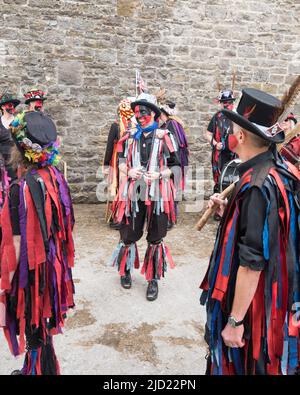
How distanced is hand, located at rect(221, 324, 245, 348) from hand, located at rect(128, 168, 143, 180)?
6.98 ft

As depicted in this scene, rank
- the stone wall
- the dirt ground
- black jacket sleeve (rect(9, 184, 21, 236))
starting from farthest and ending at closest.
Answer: the stone wall < the dirt ground < black jacket sleeve (rect(9, 184, 21, 236))

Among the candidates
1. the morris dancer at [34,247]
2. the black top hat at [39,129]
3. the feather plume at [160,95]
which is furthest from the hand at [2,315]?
the feather plume at [160,95]

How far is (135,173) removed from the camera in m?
3.82

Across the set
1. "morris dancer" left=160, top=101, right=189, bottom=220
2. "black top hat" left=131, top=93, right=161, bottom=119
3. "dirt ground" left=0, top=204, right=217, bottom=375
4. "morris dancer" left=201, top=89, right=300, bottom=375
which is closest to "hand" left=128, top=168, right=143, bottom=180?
"black top hat" left=131, top=93, right=161, bottom=119

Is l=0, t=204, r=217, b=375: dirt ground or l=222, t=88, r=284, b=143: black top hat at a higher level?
l=222, t=88, r=284, b=143: black top hat

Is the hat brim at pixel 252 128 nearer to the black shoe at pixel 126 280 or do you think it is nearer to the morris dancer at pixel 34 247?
the morris dancer at pixel 34 247

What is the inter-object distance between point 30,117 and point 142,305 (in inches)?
90.2

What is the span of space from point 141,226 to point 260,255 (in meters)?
2.30

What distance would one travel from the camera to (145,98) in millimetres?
3828

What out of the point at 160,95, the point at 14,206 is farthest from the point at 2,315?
the point at 160,95

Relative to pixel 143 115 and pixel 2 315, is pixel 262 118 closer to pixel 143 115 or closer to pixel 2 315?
pixel 2 315

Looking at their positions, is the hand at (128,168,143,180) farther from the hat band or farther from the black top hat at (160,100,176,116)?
the black top hat at (160,100,176,116)

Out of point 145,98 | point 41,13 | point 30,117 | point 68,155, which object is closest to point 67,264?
point 30,117

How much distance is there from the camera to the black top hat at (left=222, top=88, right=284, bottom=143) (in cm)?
187
